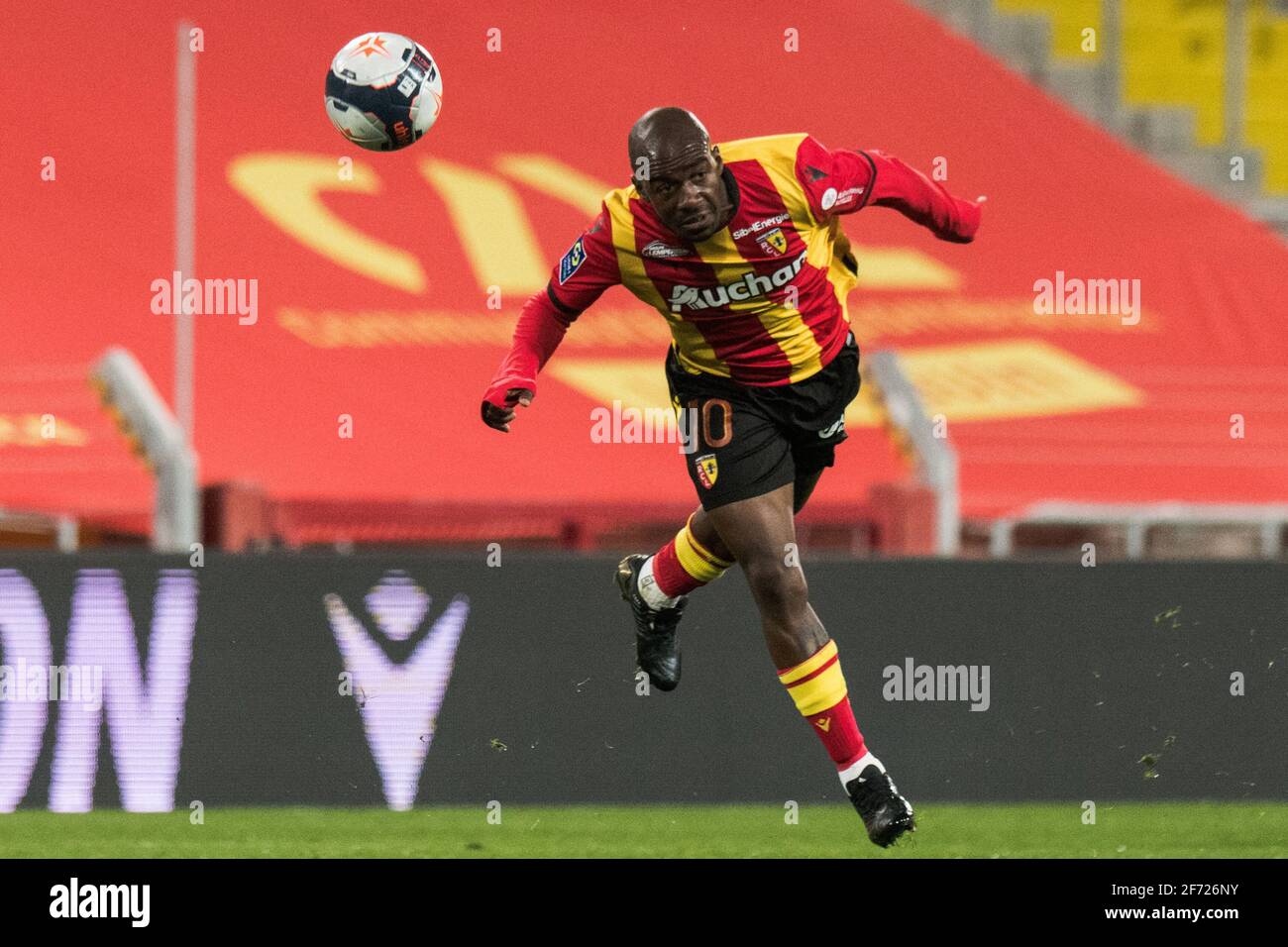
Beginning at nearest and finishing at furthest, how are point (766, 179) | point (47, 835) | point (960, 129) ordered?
point (766, 179) < point (47, 835) < point (960, 129)

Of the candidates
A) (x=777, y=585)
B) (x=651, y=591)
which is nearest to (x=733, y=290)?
(x=777, y=585)

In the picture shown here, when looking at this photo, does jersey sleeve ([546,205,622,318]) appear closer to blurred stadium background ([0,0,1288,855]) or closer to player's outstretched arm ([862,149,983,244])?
player's outstretched arm ([862,149,983,244])

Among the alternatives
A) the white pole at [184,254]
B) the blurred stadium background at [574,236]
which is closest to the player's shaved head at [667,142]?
the blurred stadium background at [574,236]

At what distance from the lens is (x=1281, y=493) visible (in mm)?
12180

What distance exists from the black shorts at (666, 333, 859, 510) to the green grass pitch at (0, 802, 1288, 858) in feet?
3.98

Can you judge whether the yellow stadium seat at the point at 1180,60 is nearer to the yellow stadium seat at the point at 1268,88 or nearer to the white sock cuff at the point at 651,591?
the yellow stadium seat at the point at 1268,88

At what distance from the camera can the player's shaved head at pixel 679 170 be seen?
206 inches

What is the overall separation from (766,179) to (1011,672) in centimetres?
286

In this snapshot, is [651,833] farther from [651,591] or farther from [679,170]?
[679,170]

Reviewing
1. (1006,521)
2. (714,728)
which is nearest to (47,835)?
(714,728)

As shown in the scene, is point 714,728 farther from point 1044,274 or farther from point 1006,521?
point 1044,274

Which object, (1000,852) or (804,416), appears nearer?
(804,416)

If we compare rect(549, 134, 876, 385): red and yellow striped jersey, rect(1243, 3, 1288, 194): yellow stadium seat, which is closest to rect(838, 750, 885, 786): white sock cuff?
rect(549, 134, 876, 385): red and yellow striped jersey

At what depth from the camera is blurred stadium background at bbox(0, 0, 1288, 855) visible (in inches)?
468
